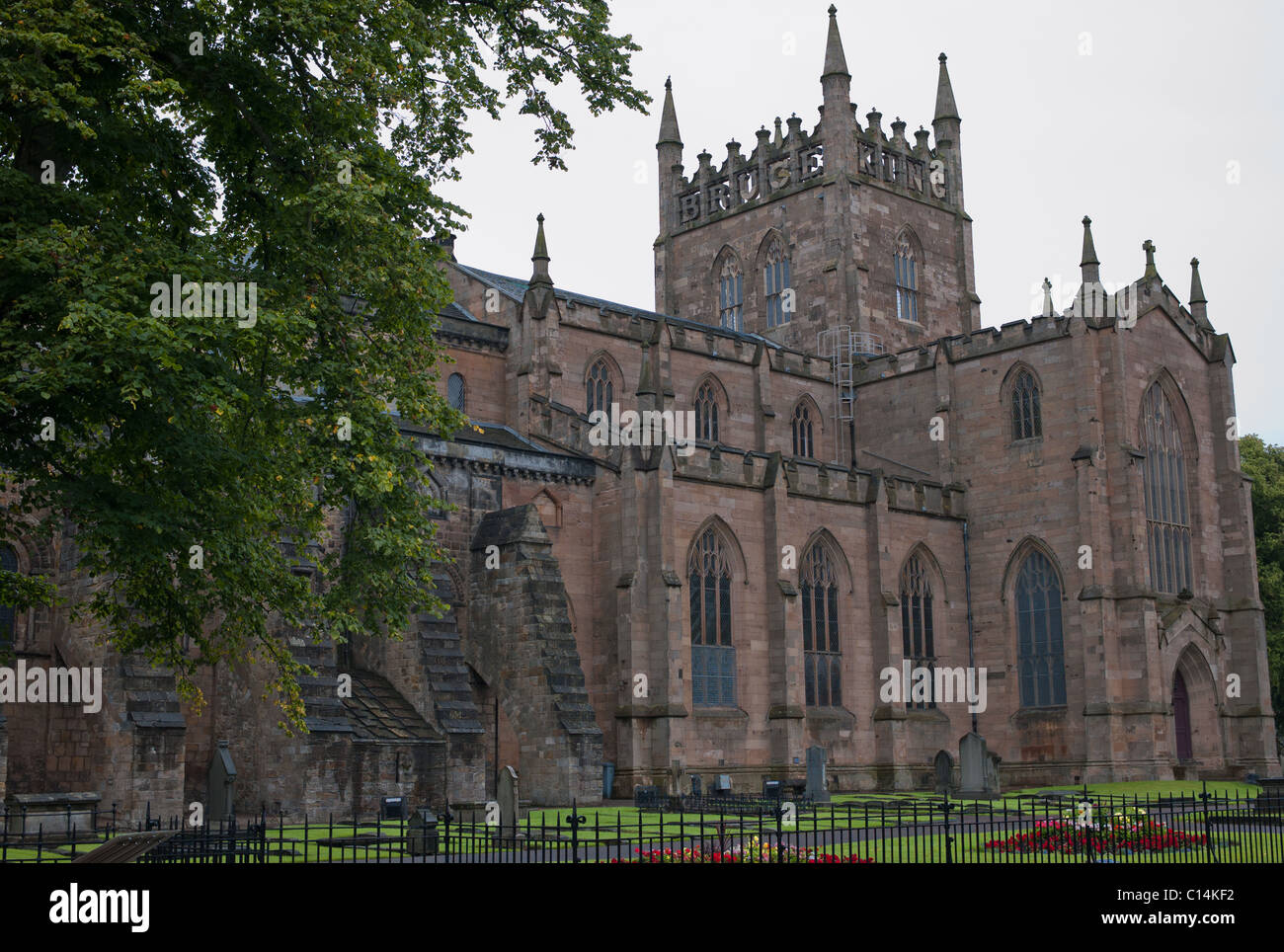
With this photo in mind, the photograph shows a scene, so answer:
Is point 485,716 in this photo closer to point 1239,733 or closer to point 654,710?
point 654,710

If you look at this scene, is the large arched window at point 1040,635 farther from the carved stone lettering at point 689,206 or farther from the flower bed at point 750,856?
the flower bed at point 750,856

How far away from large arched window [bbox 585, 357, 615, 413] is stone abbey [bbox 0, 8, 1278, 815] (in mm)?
142

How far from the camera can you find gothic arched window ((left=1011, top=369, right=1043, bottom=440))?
156ft

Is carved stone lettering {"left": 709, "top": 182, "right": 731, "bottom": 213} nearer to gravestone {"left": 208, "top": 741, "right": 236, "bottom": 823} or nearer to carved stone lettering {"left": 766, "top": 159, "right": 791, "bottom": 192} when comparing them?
carved stone lettering {"left": 766, "top": 159, "right": 791, "bottom": 192}

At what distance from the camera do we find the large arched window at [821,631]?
43.8m

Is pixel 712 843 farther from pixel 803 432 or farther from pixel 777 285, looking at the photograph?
pixel 777 285

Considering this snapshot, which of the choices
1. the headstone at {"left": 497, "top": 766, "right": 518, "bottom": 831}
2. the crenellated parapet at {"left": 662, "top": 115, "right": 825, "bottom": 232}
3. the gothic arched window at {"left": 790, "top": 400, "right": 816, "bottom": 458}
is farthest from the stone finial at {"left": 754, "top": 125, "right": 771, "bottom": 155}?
the headstone at {"left": 497, "top": 766, "right": 518, "bottom": 831}

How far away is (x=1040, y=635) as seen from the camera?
46.3m

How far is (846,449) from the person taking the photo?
52438 mm

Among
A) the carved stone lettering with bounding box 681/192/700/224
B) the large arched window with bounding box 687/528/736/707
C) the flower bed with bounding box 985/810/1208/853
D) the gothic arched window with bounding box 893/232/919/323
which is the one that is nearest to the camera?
the flower bed with bounding box 985/810/1208/853

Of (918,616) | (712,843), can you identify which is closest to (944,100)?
(918,616)

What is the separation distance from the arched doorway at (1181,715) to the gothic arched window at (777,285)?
2000 centimetres

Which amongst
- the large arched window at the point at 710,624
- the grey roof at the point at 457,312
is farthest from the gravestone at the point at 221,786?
the grey roof at the point at 457,312
